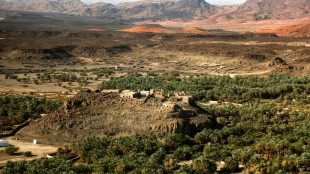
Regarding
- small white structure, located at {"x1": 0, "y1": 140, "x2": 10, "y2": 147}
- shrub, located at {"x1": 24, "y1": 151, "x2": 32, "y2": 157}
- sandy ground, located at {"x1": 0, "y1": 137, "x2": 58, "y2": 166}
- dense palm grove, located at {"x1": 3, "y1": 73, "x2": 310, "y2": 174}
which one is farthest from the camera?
small white structure, located at {"x1": 0, "y1": 140, "x2": 10, "y2": 147}

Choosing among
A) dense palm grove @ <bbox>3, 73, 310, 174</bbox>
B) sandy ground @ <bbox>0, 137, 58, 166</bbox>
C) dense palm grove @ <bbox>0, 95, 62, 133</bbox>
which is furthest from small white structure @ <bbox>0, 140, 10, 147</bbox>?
dense palm grove @ <bbox>3, 73, 310, 174</bbox>

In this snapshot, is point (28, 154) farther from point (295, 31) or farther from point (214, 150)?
point (295, 31)

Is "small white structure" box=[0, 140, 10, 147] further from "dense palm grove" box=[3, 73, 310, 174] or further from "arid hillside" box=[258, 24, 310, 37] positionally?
"arid hillside" box=[258, 24, 310, 37]

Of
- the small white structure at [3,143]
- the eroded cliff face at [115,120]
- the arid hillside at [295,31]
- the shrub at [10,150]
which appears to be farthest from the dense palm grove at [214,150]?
the arid hillside at [295,31]

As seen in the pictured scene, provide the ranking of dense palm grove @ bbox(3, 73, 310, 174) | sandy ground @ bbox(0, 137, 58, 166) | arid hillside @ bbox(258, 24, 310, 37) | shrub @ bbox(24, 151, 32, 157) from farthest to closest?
arid hillside @ bbox(258, 24, 310, 37) → shrub @ bbox(24, 151, 32, 157) → sandy ground @ bbox(0, 137, 58, 166) → dense palm grove @ bbox(3, 73, 310, 174)

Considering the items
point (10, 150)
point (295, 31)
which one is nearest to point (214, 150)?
point (10, 150)

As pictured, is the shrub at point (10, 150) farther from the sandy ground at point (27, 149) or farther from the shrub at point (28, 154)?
the shrub at point (28, 154)

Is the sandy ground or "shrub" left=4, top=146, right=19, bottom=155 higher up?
"shrub" left=4, top=146, right=19, bottom=155
